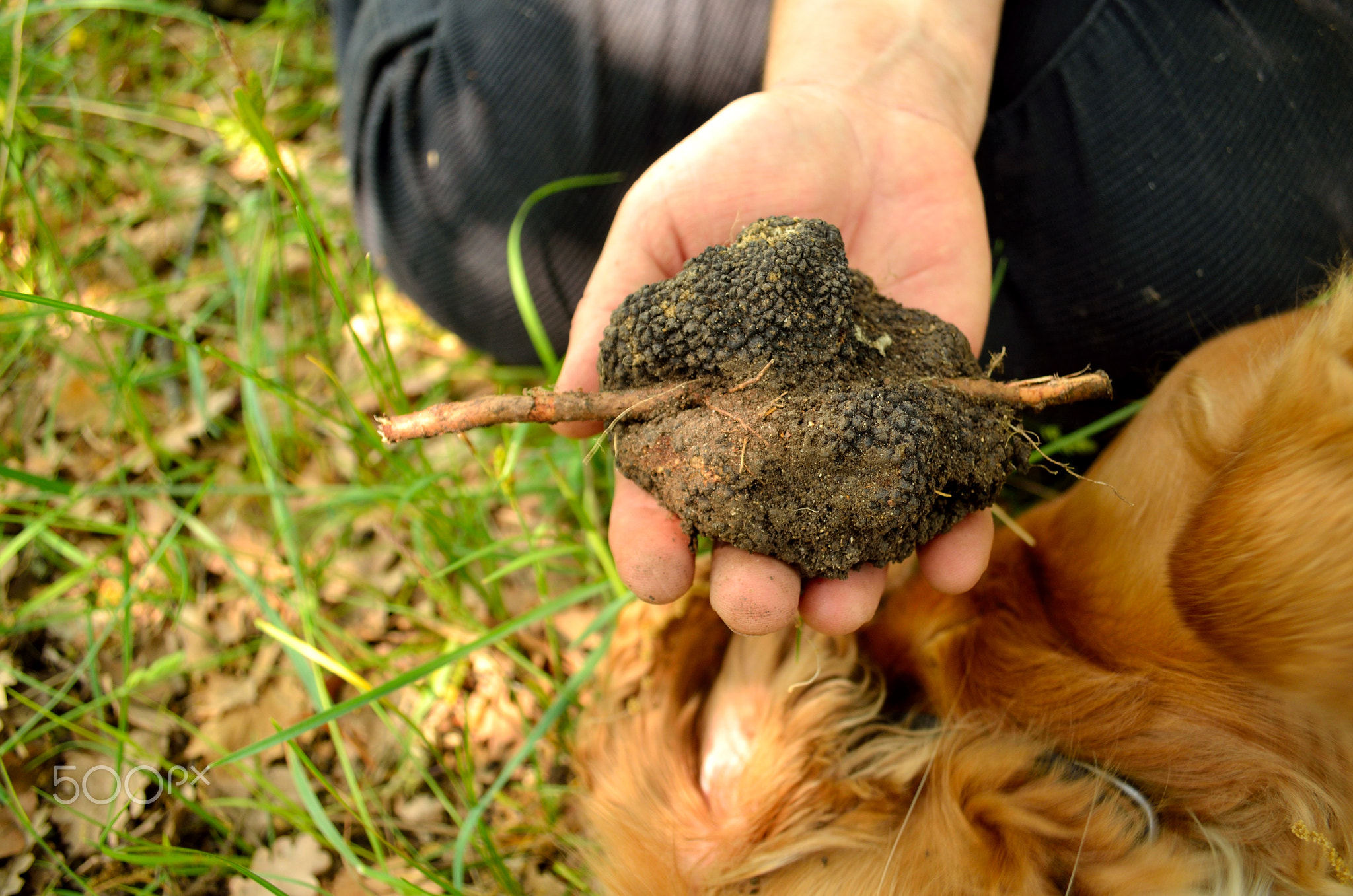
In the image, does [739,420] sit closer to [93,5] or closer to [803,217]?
[803,217]

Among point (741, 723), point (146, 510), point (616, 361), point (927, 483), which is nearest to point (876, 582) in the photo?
point (927, 483)

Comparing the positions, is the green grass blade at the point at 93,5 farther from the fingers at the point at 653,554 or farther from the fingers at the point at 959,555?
the fingers at the point at 959,555

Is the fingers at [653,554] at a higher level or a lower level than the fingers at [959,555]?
lower

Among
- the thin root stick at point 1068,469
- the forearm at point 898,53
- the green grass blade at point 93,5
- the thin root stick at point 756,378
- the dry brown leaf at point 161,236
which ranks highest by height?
the forearm at point 898,53

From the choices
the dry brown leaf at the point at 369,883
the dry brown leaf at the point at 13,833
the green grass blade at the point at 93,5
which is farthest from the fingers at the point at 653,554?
the green grass blade at the point at 93,5

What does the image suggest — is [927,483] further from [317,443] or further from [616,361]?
[317,443]
